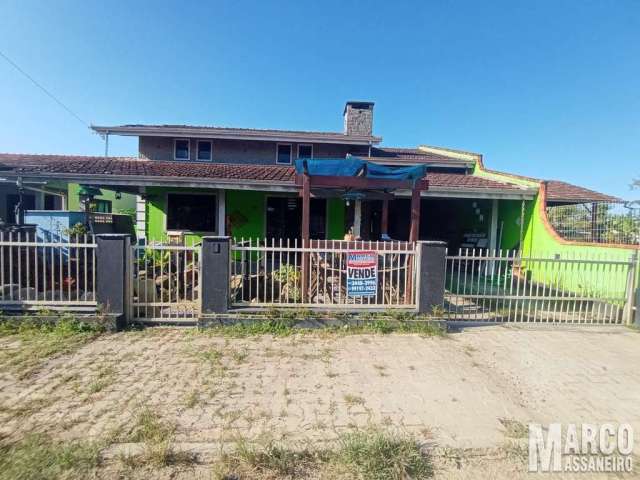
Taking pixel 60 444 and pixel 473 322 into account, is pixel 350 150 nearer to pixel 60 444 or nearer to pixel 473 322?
pixel 473 322

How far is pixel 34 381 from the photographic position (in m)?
3.46

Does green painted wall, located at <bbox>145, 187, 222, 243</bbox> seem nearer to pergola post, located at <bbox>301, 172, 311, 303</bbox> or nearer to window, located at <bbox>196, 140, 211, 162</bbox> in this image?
window, located at <bbox>196, 140, 211, 162</bbox>

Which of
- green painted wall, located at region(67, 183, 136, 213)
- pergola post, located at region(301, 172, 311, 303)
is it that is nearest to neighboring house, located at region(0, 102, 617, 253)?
green painted wall, located at region(67, 183, 136, 213)

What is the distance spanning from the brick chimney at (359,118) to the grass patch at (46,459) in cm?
1480

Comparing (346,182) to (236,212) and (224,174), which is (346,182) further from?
(236,212)

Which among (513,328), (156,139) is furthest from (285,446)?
(156,139)

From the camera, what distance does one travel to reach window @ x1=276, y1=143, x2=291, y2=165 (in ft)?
43.8

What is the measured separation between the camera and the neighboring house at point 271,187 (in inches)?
Result: 360

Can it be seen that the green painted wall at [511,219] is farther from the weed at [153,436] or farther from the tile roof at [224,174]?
the weed at [153,436]

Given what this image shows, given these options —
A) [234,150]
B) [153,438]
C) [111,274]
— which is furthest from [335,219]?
[153,438]

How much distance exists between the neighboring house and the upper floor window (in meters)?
0.04

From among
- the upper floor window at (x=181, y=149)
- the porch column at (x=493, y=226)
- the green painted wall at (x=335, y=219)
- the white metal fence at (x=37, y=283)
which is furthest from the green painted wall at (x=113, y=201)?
the porch column at (x=493, y=226)

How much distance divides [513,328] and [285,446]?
184 inches

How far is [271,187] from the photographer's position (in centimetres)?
900
